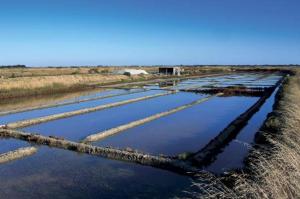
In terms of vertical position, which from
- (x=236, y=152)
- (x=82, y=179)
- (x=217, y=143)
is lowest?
(x=82, y=179)

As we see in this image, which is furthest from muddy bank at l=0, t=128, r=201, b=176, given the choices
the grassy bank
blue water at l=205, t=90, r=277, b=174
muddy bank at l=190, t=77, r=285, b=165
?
the grassy bank

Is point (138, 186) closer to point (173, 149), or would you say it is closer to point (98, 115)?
point (173, 149)

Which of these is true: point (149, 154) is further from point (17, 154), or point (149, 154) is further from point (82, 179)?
point (17, 154)

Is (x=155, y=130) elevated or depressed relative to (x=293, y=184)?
depressed

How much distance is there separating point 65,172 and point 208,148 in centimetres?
380

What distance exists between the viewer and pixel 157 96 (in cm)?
2438

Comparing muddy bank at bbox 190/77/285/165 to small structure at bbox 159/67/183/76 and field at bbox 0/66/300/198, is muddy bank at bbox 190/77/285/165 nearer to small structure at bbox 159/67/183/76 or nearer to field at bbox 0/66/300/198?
field at bbox 0/66/300/198

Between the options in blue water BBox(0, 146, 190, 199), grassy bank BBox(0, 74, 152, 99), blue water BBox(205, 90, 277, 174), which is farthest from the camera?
grassy bank BBox(0, 74, 152, 99)

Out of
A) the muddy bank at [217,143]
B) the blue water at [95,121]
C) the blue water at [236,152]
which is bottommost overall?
the blue water at [95,121]

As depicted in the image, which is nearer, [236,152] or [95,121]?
[236,152]

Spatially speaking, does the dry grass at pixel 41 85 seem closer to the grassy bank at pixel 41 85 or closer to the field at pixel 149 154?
the grassy bank at pixel 41 85

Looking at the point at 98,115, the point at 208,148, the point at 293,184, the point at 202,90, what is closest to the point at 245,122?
the point at 208,148

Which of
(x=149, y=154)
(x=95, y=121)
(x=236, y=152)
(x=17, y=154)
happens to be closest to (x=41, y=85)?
(x=95, y=121)

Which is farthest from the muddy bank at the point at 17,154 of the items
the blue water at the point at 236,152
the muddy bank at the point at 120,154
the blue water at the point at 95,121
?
the blue water at the point at 236,152
